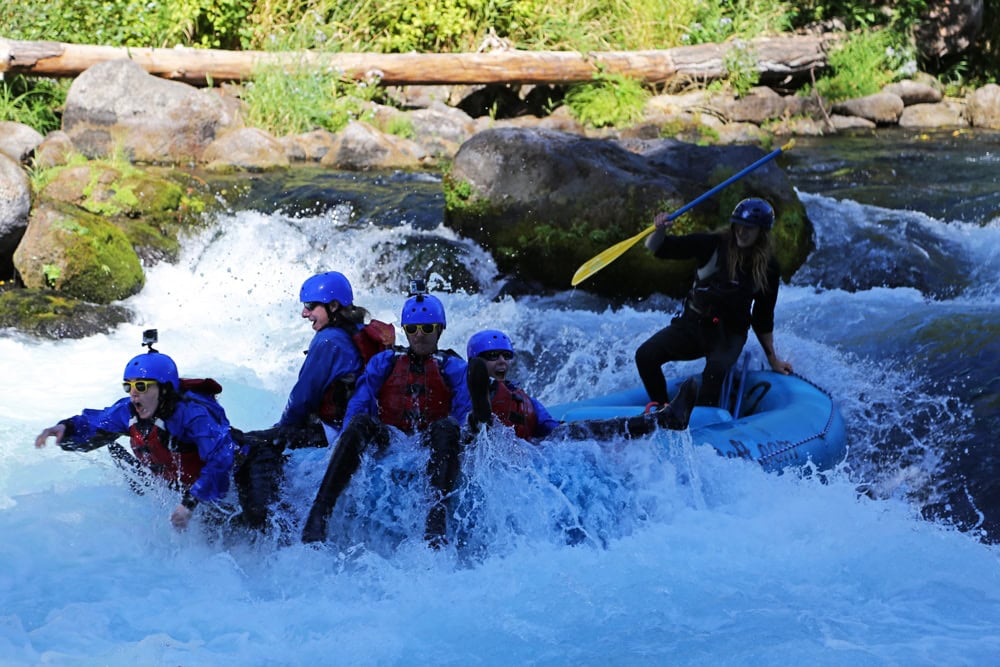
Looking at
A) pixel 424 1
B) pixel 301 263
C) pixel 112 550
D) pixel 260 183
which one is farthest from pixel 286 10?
pixel 112 550

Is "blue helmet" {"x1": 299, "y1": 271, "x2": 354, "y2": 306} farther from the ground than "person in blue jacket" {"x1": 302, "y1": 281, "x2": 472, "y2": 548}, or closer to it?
farther from the ground

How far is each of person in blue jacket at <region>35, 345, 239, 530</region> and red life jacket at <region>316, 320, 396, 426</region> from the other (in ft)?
2.03

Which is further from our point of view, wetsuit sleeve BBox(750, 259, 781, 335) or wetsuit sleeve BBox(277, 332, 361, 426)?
wetsuit sleeve BBox(750, 259, 781, 335)

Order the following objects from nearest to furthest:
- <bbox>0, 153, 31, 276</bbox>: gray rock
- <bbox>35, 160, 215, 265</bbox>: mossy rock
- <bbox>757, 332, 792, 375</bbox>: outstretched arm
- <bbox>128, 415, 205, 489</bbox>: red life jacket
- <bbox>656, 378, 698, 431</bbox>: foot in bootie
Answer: <bbox>128, 415, 205, 489</bbox>: red life jacket < <bbox>656, 378, 698, 431</bbox>: foot in bootie < <bbox>757, 332, 792, 375</bbox>: outstretched arm < <bbox>0, 153, 31, 276</bbox>: gray rock < <bbox>35, 160, 215, 265</bbox>: mossy rock

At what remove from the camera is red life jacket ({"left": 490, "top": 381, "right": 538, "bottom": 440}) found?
4.79 metres

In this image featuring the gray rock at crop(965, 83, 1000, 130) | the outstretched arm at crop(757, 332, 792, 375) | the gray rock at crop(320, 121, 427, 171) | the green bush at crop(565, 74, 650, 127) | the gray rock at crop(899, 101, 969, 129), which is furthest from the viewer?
the gray rock at crop(899, 101, 969, 129)

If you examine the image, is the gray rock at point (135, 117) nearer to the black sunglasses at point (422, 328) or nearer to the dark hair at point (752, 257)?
the dark hair at point (752, 257)

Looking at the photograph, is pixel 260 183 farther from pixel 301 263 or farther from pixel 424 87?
pixel 424 87

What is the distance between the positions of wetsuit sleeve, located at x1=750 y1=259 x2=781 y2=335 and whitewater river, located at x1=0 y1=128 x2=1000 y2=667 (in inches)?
31.8

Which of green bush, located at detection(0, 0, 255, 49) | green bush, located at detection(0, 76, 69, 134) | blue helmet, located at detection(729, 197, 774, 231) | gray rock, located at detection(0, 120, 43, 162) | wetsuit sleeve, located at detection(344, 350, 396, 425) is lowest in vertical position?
wetsuit sleeve, located at detection(344, 350, 396, 425)

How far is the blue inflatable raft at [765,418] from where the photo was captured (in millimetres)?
5262

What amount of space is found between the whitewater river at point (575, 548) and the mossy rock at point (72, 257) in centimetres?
98

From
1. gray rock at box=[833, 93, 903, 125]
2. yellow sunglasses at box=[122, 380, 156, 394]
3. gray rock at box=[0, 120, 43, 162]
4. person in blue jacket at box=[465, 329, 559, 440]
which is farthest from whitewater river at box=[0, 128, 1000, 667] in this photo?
gray rock at box=[833, 93, 903, 125]

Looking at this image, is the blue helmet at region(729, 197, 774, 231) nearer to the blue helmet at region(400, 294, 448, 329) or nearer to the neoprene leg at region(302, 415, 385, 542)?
the blue helmet at region(400, 294, 448, 329)
